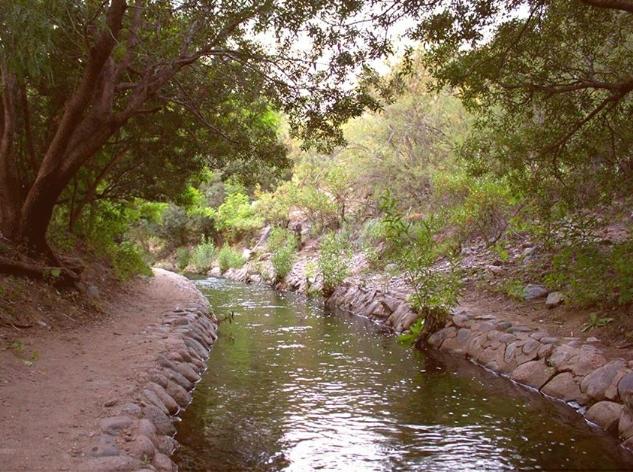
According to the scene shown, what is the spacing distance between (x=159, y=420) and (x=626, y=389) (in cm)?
479

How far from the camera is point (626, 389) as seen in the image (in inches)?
230

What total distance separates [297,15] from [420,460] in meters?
5.72

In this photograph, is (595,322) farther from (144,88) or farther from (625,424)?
(144,88)

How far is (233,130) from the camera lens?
11.0 meters

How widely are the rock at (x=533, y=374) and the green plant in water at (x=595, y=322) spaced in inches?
37.7

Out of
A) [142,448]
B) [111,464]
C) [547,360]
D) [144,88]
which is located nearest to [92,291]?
[144,88]

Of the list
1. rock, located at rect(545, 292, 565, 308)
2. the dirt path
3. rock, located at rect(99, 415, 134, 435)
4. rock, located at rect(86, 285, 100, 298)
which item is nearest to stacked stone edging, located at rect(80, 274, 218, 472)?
rock, located at rect(99, 415, 134, 435)

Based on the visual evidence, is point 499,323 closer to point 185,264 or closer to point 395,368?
point 395,368

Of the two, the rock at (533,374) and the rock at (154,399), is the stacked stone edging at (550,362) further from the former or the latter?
the rock at (154,399)

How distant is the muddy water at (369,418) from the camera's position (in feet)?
16.7

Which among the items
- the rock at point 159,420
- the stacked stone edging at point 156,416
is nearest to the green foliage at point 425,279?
the stacked stone edging at point 156,416

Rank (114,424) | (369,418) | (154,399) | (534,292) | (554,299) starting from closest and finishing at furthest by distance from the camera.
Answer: (114,424) → (154,399) → (369,418) → (554,299) → (534,292)

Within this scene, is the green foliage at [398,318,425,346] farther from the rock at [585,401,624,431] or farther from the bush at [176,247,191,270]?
the bush at [176,247,191,270]

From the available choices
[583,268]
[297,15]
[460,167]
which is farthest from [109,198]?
[583,268]
